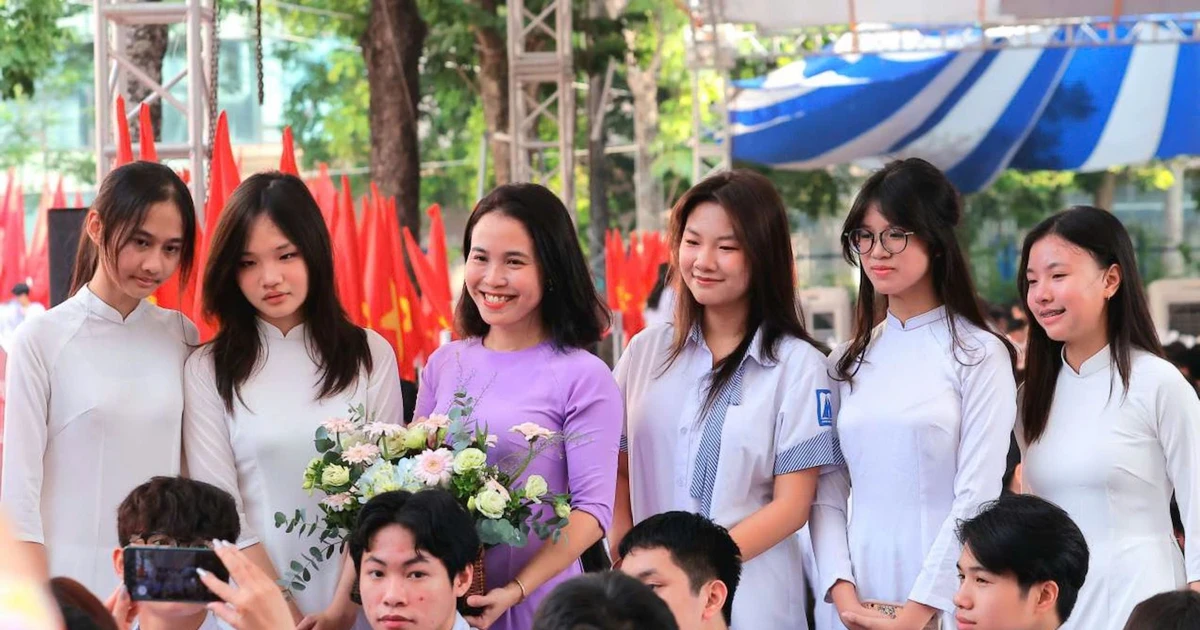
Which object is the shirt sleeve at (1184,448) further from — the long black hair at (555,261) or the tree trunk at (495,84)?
the tree trunk at (495,84)

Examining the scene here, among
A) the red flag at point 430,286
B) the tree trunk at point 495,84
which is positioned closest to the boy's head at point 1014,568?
the red flag at point 430,286

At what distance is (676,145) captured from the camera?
910 inches

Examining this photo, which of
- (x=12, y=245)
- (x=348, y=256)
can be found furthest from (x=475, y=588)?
(x=12, y=245)

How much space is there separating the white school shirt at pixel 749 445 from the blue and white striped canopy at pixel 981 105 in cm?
1077

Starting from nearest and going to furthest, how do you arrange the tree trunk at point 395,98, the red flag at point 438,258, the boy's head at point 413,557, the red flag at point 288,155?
1. the boy's head at point 413,557
2. the red flag at point 288,155
3. the red flag at point 438,258
4. the tree trunk at point 395,98

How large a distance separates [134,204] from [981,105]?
Answer: 469 inches

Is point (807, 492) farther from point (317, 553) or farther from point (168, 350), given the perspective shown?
point (168, 350)

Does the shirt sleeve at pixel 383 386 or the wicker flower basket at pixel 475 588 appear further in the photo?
the shirt sleeve at pixel 383 386

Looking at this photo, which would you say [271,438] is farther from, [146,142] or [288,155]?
[288,155]

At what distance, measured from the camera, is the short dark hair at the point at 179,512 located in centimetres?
306

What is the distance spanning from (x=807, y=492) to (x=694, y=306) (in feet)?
1.51

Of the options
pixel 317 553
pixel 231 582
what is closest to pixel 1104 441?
pixel 317 553

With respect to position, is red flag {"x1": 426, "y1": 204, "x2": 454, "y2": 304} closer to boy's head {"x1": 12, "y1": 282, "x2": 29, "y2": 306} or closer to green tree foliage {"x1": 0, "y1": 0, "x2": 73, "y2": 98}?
green tree foliage {"x1": 0, "y1": 0, "x2": 73, "y2": 98}

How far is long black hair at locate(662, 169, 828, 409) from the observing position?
3.34 m
